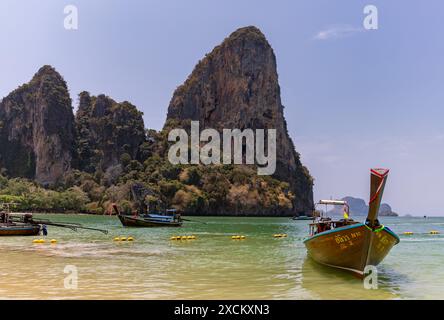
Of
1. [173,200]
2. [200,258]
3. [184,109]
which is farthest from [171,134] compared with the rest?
[200,258]

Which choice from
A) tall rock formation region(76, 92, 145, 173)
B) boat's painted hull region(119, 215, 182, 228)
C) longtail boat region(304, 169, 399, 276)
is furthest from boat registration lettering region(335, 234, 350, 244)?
tall rock formation region(76, 92, 145, 173)

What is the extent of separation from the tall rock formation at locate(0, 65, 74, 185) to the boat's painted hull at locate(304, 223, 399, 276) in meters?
149

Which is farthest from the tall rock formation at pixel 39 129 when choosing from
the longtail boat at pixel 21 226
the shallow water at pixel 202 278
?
the shallow water at pixel 202 278

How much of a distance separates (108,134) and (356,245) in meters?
158

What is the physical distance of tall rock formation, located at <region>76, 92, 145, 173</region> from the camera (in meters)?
164

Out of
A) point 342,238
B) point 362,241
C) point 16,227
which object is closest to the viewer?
point 362,241

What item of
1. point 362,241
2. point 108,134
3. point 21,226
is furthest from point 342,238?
point 108,134

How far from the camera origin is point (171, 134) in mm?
169750

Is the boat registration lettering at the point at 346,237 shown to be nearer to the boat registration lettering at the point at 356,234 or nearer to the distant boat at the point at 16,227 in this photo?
the boat registration lettering at the point at 356,234

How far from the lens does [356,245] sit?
16.0 metres

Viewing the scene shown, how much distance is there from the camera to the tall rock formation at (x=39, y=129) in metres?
158

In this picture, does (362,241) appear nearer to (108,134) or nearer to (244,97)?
(108,134)
